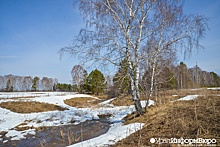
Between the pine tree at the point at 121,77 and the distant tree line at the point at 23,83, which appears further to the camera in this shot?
the distant tree line at the point at 23,83

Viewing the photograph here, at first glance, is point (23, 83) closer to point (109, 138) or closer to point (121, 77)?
point (121, 77)

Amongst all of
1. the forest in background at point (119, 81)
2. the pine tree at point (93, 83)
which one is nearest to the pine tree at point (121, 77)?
the forest in background at point (119, 81)

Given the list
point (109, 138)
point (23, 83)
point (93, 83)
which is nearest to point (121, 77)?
point (109, 138)

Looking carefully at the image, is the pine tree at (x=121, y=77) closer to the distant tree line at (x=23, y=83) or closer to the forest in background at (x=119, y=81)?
the forest in background at (x=119, y=81)

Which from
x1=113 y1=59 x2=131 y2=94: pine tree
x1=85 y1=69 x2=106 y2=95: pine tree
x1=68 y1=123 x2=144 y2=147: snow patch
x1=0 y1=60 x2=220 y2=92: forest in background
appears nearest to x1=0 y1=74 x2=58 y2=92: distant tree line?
x1=0 y1=60 x2=220 y2=92: forest in background

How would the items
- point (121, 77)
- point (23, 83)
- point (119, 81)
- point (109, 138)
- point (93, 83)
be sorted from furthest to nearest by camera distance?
point (23, 83), point (93, 83), point (119, 81), point (121, 77), point (109, 138)

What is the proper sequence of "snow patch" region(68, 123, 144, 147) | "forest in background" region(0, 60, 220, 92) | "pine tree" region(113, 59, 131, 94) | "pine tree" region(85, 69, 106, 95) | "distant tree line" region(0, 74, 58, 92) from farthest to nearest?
1. "distant tree line" region(0, 74, 58, 92)
2. "pine tree" region(85, 69, 106, 95)
3. "forest in background" region(0, 60, 220, 92)
4. "pine tree" region(113, 59, 131, 94)
5. "snow patch" region(68, 123, 144, 147)

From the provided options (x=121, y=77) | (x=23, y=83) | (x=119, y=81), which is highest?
(x=121, y=77)

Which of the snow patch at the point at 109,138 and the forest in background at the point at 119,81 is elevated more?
the forest in background at the point at 119,81

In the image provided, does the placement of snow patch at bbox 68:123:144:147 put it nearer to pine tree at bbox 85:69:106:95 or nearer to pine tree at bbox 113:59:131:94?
pine tree at bbox 113:59:131:94

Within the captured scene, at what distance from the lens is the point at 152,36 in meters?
6.20

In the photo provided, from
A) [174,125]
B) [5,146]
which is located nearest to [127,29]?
[174,125]

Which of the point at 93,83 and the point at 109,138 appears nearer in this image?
the point at 109,138

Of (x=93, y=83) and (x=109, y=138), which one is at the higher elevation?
(x=93, y=83)
